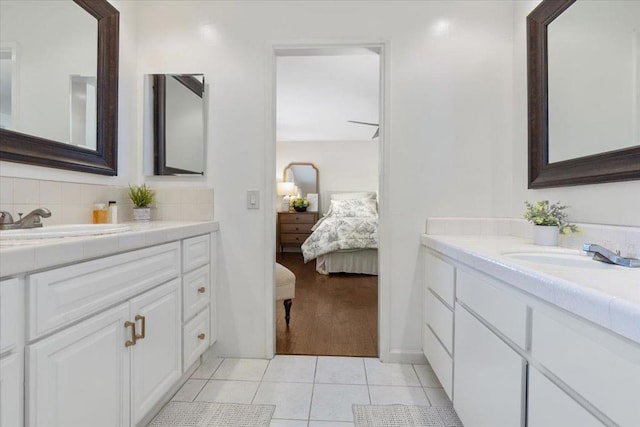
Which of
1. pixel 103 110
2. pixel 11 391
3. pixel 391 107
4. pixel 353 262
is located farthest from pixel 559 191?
pixel 353 262

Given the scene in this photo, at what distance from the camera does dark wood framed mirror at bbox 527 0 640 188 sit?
1381 mm

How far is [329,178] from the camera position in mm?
6613

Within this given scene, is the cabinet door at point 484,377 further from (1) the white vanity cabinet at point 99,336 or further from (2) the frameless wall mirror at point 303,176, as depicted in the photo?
(2) the frameless wall mirror at point 303,176

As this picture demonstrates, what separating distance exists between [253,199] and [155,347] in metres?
0.97

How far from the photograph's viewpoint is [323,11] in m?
2.00

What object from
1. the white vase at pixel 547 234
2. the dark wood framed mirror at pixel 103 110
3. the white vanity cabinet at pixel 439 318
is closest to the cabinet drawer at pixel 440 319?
the white vanity cabinet at pixel 439 318

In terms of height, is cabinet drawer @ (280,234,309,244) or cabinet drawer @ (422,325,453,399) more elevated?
cabinet drawer @ (280,234,309,244)

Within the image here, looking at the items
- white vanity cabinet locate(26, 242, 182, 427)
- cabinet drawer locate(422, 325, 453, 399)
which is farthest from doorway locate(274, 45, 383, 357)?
white vanity cabinet locate(26, 242, 182, 427)

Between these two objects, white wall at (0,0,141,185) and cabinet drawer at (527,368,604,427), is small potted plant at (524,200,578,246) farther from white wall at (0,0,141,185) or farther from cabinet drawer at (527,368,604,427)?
white wall at (0,0,141,185)

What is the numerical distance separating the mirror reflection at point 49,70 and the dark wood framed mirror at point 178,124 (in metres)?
0.40

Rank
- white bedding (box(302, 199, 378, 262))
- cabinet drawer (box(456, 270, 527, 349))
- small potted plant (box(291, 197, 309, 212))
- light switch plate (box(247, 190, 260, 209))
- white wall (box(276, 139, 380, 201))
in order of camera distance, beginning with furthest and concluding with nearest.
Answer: white wall (box(276, 139, 380, 201))
small potted plant (box(291, 197, 309, 212))
white bedding (box(302, 199, 378, 262))
light switch plate (box(247, 190, 260, 209))
cabinet drawer (box(456, 270, 527, 349))

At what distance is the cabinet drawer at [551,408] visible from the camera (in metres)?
0.66

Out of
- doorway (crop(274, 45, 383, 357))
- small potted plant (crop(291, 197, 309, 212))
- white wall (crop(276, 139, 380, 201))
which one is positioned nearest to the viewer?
doorway (crop(274, 45, 383, 357))

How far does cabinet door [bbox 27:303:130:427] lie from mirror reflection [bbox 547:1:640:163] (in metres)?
1.94
